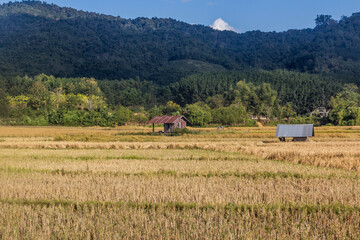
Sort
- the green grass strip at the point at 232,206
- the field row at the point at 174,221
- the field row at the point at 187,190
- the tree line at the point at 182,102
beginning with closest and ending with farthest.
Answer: the field row at the point at 174,221 < the green grass strip at the point at 232,206 < the field row at the point at 187,190 < the tree line at the point at 182,102

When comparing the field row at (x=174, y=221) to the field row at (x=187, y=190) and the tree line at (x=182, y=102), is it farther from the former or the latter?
the tree line at (x=182, y=102)

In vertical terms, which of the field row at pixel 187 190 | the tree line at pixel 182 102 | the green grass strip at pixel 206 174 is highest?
the tree line at pixel 182 102

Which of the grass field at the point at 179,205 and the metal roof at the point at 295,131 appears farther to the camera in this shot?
the metal roof at the point at 295,131

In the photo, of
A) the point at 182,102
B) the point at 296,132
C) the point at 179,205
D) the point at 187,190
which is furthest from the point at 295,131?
the point at 182,102

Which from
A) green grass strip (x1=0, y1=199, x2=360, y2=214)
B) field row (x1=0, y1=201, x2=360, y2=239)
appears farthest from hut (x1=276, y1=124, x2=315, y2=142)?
field row (x1=0, y1=201, x2=360, y2=239)

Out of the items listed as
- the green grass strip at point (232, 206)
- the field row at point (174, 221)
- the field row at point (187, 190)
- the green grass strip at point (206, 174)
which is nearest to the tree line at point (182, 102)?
the green grass strip at point (206, 174)

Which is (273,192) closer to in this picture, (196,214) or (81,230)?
(196,214)

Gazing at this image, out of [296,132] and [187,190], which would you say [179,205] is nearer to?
[187,190]

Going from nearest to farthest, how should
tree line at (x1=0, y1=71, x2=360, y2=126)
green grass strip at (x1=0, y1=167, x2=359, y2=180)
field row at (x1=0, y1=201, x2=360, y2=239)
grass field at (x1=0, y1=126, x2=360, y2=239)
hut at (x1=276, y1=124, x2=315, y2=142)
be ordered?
field row at (x1=0, y1=201, x2=360, y2=239), grass field at (x1=0, y1=126, x2=360, y2=239), green grass strip at (x1=0, y1=167, x2=359, y2=180), hut at (x1=276, y1=124, x2=315, y2=142), tree line at (x1=0, y1=71, x2=360, y2=126)

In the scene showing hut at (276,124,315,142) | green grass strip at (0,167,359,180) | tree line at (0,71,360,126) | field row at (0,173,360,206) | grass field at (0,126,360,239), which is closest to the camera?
grass field at (0,126,360,239)

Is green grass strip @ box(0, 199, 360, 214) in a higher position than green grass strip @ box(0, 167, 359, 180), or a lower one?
higher

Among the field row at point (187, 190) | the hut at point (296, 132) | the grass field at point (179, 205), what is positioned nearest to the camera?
the grass field at point (179, 205)

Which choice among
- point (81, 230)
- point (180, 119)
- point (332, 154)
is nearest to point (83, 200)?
point (81, 230)

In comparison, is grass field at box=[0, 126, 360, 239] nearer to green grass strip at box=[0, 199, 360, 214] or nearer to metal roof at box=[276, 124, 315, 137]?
green grass strip at box=[0, 199, 360, 214]
